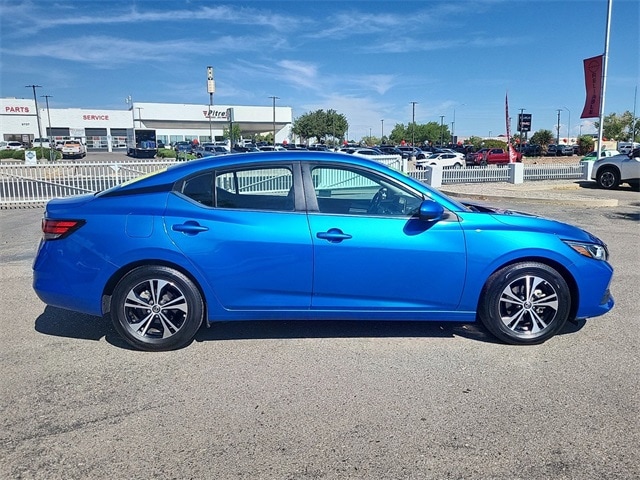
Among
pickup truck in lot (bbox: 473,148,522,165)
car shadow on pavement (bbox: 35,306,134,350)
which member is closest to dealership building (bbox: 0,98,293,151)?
pickup truck in lot (bbox: 473,148,522,165)

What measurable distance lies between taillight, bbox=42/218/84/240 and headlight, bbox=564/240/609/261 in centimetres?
394

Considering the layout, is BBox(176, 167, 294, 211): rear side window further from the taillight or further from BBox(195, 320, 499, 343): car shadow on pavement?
BBox(195, 320, 499, 343): car shadow on pavement

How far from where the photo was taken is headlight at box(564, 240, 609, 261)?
13.1ft

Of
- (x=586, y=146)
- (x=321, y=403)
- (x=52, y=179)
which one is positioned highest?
(x=586, y=146)

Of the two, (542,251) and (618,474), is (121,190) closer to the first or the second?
(542,251)

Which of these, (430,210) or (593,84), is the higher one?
(593,84)

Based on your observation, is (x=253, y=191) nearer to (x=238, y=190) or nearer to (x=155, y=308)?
(x=238, y=190)

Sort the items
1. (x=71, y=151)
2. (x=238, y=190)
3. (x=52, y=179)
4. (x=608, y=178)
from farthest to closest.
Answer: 1. (x=71, y=151)
2. (x=608, y=178)
3. (x=52, y=179)
4. (x=238, y=190)

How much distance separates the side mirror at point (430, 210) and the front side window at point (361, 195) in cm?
16

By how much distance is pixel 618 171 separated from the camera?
55.5 feet

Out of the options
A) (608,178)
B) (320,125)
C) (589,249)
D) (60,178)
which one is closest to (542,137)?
(320,125)

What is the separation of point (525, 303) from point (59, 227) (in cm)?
380

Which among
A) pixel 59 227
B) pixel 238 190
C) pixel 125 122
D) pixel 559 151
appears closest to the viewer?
pixel 59 227

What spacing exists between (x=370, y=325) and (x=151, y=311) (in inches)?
76.3
